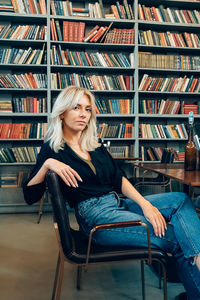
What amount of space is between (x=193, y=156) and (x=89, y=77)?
2359 millimetres

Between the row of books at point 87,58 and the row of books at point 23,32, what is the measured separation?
0.86ft

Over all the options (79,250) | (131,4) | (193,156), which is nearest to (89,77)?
(131,4)

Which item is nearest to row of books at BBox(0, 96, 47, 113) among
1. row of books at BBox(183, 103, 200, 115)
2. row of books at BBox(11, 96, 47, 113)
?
row of books at BBox(11, 96, 47, 113)

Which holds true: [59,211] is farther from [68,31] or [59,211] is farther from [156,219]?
[68,31]

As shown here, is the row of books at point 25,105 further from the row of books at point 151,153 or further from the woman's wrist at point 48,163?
the woman's wrist at point 48,163

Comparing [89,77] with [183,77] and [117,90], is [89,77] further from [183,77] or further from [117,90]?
[183,77]

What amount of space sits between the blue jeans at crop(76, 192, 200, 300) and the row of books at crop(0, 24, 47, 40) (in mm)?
3240

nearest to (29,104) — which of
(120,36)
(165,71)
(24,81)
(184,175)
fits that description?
(24,81)

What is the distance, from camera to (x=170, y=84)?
14.1 feet

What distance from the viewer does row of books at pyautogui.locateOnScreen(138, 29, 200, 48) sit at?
4207mm

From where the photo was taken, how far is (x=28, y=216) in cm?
382

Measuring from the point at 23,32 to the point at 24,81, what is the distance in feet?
2.13

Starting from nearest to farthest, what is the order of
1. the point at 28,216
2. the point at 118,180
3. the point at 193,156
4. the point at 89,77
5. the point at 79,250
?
1. the point at 79,250
2. the point at 118,180
3. the point at 193,156
4. the point at 28,216
5. the point at 89,77

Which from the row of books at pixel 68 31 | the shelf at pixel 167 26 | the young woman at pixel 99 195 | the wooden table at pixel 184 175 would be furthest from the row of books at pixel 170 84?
the young woman at pixel 99 195
